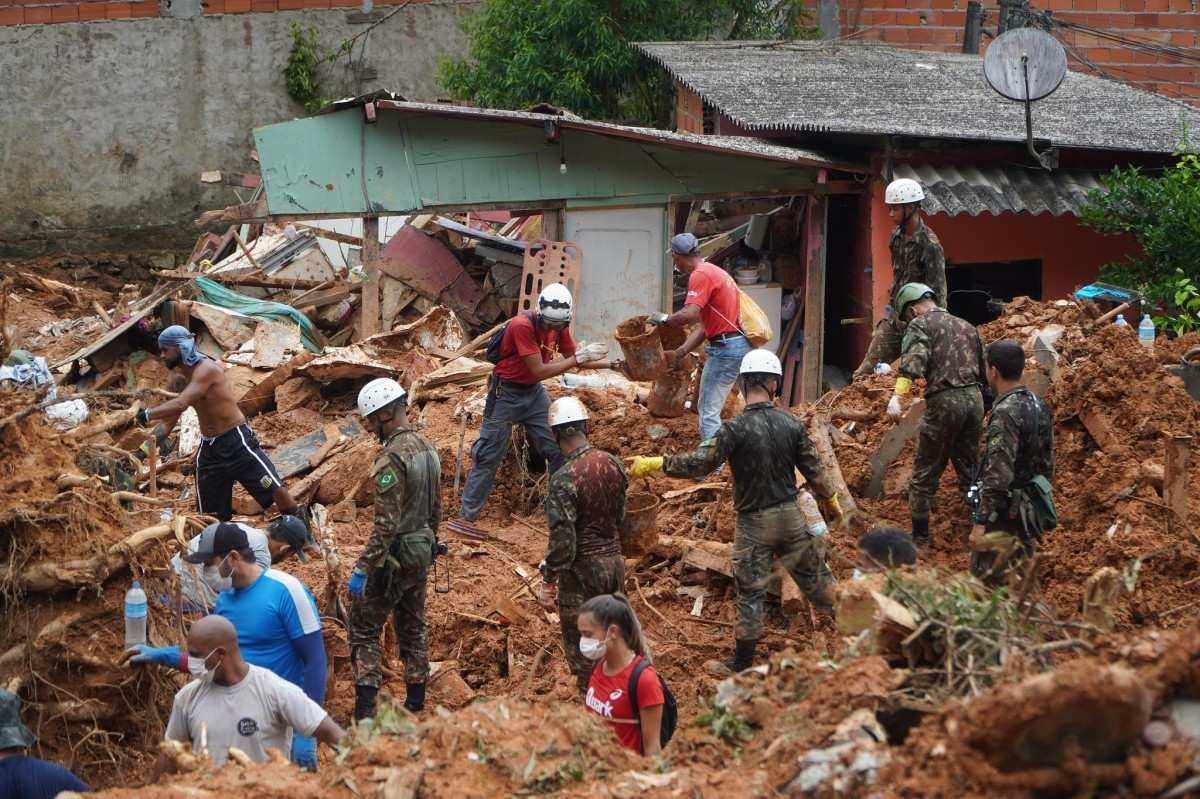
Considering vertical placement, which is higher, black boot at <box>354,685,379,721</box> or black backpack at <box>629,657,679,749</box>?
black backpack at <box>629,657,679,749</box>

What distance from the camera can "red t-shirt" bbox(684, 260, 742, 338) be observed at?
11.2 m

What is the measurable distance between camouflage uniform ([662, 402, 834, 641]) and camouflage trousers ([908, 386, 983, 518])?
127 centimetres

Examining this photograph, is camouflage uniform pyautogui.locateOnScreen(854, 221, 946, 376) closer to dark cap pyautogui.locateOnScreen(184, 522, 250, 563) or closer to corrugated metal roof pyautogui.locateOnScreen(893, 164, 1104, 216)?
corrugated metal roof pyautogui.locateOnScreen(893, 164, 1104, 216)

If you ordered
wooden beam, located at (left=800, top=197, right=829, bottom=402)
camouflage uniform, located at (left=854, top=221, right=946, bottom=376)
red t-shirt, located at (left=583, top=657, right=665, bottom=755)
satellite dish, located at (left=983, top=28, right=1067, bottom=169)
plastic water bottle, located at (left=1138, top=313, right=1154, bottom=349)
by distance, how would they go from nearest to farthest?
red t-shirt, located at (left=583, top=657, right=665, bottom=755) → plastic water bottle, located at (left=1138, top=313, right=1154, bottom=349) → camouflage uniform, located at (left=854, top=221, right=946, bottom=376) → satellite dish, located at (left=983, top=28, right=1067, bottom=169) → wooden beam, located at (left=800, top=197, right=829, bottom=402)

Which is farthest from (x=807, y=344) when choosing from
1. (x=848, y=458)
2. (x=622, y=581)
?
(x=622, y=581)

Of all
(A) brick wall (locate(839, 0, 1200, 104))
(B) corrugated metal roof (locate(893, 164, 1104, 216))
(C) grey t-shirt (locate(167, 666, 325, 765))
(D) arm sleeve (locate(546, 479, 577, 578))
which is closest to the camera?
(C) grey t-shirt (locate(167, 666, 325, 765))

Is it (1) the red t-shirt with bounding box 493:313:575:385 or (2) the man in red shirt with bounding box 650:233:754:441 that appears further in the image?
(2) the man in red shirt with bounding box 650:233:754:441

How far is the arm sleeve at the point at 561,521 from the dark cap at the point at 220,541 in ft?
5.41

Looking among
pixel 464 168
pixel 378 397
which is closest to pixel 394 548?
pixel 378 397

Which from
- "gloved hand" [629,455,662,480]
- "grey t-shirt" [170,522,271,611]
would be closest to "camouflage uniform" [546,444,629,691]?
"gloved hand" [629,455,662,480]

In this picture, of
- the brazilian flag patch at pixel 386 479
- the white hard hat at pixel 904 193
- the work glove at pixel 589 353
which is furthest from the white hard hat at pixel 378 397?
the white hard hat at pixel 904 193

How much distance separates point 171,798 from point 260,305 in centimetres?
1155

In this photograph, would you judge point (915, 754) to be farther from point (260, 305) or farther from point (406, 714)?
point (260, 305)

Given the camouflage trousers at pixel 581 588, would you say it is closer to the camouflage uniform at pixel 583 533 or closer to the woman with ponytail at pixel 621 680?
→ the camouflage uniform at pixel 583 533
